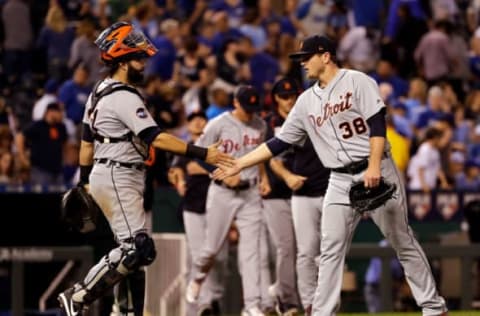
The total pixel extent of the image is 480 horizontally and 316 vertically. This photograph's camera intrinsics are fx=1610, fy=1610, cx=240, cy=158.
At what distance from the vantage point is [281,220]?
15.7 metres

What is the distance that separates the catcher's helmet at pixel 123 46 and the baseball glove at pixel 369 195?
1812mm

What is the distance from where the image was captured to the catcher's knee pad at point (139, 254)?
11539 mm

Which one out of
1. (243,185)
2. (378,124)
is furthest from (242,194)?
(378,124)

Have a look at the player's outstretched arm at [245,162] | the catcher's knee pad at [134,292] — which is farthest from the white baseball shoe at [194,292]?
the catcher's knee pad at [134,292]

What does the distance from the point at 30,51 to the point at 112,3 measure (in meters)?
1.77

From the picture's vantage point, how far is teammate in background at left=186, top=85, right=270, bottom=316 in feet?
50.2

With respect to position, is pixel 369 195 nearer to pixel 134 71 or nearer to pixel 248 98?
pixel 134 71

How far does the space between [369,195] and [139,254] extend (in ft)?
5.59

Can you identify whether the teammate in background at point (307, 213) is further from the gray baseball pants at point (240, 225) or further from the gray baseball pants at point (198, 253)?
the gray baseball pants at point (198, 253)

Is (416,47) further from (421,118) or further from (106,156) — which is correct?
(106,156)

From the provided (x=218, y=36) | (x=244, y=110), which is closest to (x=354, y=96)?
(x=244, y=110)

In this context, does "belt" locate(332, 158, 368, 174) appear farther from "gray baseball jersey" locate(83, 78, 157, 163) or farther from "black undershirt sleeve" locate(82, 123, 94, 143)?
"black undershirt sleeve" locate(82, 123, 94, 143)

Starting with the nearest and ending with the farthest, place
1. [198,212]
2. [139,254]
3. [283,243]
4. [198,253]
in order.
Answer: [139,254], [283,243], [198,253], [198,212]

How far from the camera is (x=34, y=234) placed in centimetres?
1759
